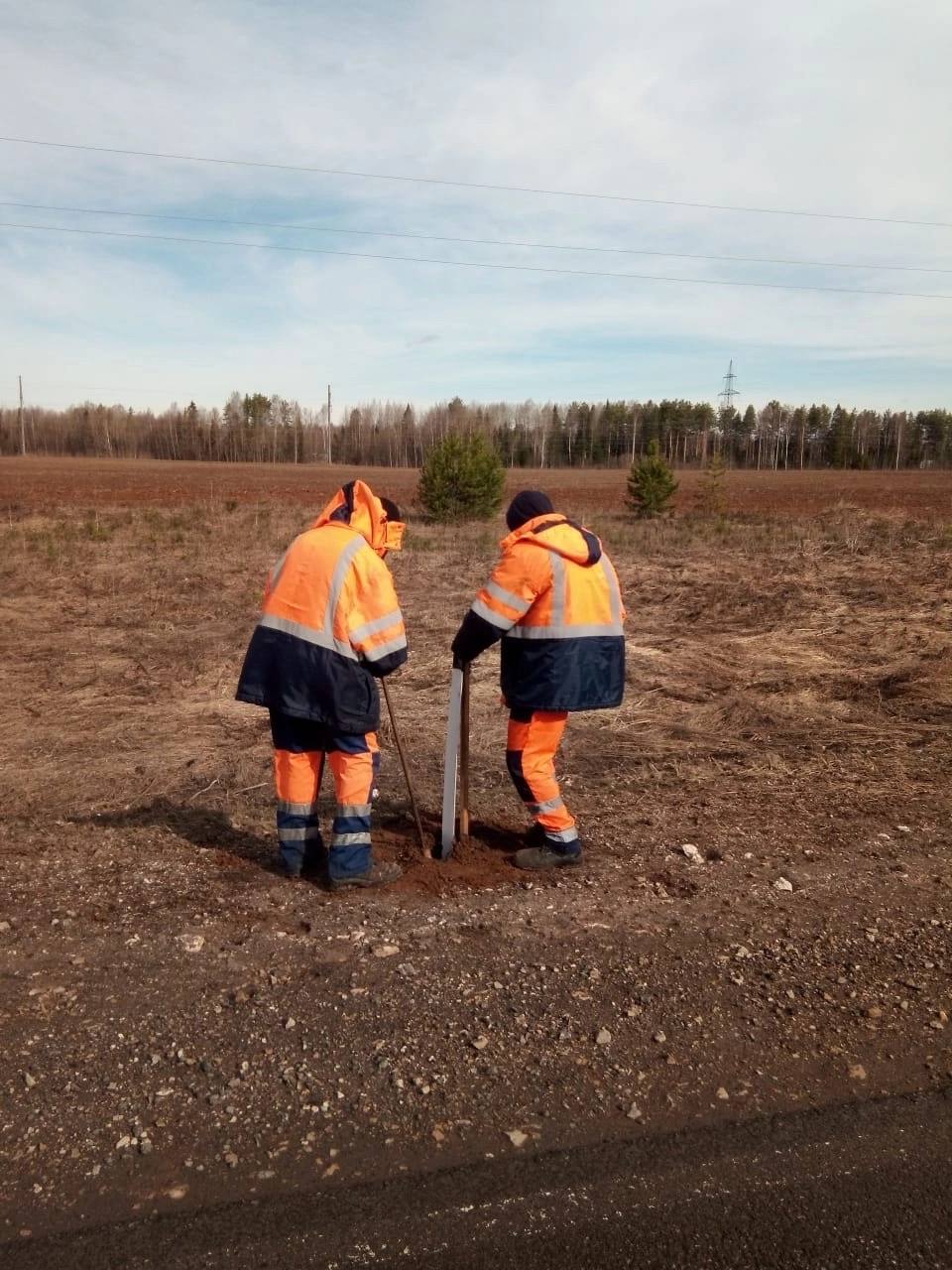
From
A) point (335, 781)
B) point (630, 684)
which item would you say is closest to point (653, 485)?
point (630, 684)

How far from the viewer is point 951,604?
40.2ft

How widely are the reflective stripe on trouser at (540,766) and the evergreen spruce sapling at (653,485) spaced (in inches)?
929

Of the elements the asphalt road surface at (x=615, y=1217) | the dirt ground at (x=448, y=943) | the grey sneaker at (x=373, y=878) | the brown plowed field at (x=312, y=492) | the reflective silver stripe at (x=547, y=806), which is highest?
the brown plowed field at (x=312, y=492)

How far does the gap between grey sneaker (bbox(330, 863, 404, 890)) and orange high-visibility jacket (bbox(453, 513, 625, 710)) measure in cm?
101

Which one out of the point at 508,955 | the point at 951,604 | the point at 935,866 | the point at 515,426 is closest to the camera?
the point at 508,955

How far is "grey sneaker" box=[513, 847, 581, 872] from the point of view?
15.6ft

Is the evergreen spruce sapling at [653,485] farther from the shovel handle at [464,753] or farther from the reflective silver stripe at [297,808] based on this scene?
the reflective silver stripe at [297,808]

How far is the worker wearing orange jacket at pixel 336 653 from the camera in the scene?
4262mm

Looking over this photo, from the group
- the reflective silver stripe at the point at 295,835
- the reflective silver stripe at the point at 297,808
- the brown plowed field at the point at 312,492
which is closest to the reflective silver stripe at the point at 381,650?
the reflective silver stripe at the point at 297,808

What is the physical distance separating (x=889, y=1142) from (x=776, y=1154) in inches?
14.6

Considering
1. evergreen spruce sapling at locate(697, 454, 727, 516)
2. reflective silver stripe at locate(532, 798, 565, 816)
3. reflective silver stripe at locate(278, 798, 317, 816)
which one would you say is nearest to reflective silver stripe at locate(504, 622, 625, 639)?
reflective silver stripe at locate(532, 798, 565, 816)

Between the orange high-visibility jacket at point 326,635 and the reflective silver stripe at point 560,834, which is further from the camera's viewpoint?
the reflective silver stripe at point 560,834

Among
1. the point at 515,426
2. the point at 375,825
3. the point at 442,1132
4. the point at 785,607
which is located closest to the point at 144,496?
the point at 785,607

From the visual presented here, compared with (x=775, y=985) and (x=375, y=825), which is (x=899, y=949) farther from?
(x=375, y=825)
